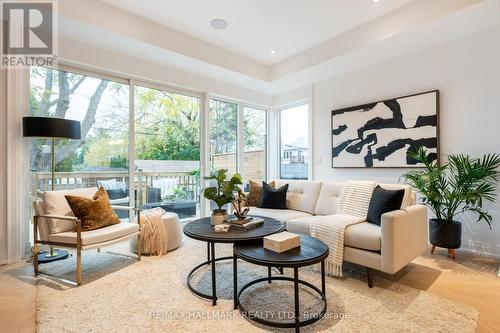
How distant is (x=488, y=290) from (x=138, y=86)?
15.1ft

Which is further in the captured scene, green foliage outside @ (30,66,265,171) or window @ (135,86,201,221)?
window @ (135,86,201,221)

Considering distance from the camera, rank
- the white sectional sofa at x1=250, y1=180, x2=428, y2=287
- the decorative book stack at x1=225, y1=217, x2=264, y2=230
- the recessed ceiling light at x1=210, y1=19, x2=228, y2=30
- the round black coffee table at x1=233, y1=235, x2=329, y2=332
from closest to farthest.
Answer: the round black coffee table at x1=233, y1=235, x2=329, y2=332 < the white sectional sofa at x1=250, y1=180, x2=428, y2=287 < the decorative book stack at x1=225, y1=217, x2=264, y2=230 < the recessed ceiling light at x1=210, y1=19, x2=228, y2=30

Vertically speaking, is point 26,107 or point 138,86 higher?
point 138,86

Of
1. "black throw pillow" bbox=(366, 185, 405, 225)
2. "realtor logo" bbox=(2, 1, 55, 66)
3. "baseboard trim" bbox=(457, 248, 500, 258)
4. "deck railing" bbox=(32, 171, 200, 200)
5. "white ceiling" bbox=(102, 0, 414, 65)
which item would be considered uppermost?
"white ceiling" bbox=(102, 0, 414, 65)

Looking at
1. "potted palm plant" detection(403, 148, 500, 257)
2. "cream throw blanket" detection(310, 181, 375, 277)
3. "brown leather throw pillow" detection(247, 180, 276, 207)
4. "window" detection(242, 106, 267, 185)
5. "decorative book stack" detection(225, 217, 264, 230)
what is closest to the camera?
"decorative book stack" detection(225, 217, 264, 230)

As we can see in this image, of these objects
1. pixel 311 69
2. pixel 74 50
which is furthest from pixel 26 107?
pixel 311 69

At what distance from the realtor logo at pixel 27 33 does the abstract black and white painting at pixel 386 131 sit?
159 inches

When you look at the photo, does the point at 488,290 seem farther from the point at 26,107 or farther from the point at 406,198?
the point at 26,107

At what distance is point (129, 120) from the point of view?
3.78m

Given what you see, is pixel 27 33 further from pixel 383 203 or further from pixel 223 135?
pixel 383 203

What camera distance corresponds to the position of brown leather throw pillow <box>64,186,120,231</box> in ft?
8.36

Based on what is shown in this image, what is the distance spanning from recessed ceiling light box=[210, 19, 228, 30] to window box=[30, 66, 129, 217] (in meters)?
1.56

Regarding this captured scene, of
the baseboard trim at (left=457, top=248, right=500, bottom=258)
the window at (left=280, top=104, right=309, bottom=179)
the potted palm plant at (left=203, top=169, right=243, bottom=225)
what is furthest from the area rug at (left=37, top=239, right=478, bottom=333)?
the window at (left=280, top=104, right=309, bottom=179)

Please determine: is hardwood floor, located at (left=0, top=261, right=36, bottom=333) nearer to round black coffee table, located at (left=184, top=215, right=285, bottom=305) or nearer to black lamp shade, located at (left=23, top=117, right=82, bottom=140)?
round black coffee table, located at (left=184, top=215, right=285, bottom=305)
